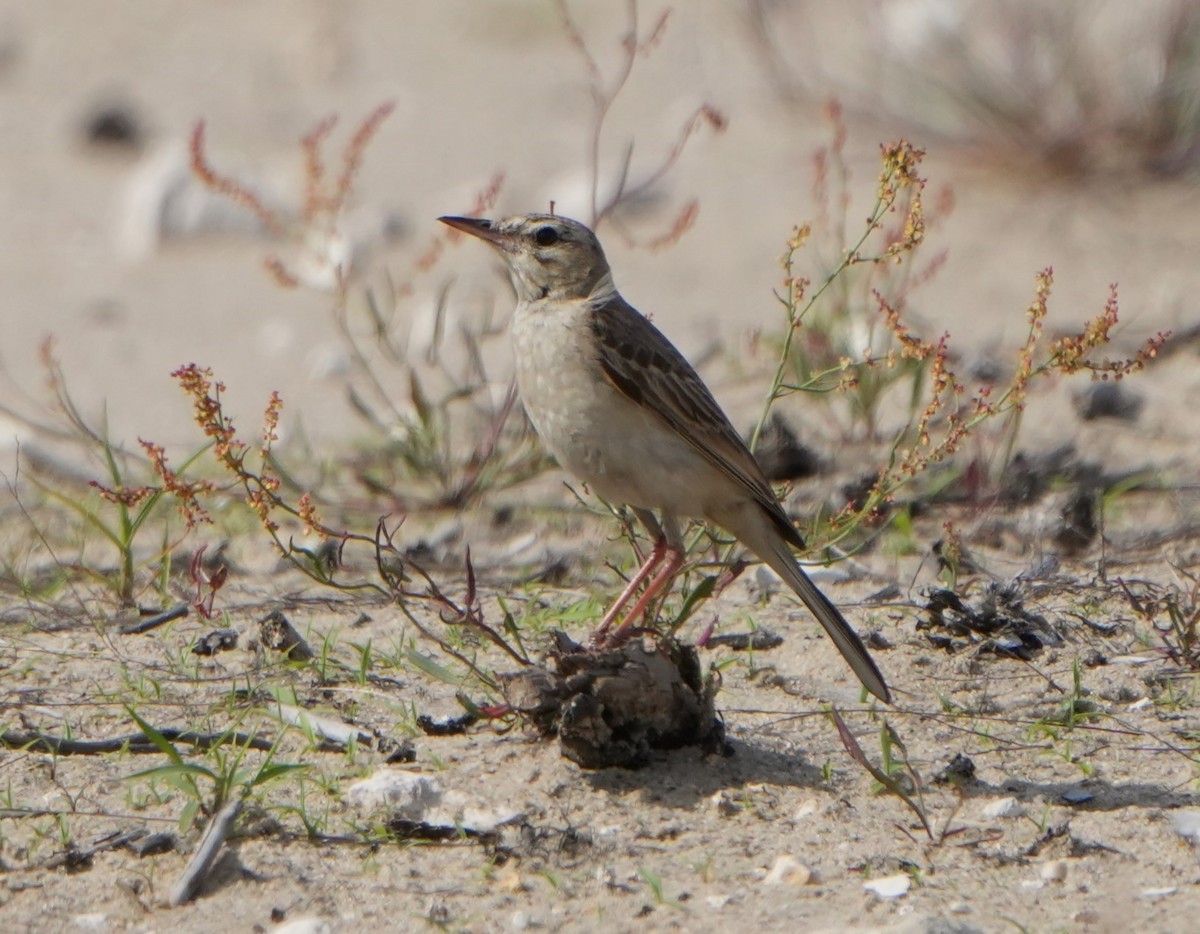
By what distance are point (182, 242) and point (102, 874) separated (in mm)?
7133

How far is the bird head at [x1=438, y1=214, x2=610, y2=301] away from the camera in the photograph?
213 inches

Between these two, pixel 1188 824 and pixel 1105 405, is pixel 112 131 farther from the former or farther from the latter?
pixel 1188 824

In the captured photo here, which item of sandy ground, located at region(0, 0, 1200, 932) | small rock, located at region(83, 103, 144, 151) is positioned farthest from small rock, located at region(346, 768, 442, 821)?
small rock, located at region(83, 103, 144, 151)

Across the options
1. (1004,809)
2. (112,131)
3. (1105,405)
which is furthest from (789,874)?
(112,131)

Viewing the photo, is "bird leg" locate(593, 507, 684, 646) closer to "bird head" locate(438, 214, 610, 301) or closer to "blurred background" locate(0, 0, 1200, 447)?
"bird head" locate(438, 214, 610, 301)

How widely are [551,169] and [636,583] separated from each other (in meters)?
6.68

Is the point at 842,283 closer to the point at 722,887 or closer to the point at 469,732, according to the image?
the point at 469,732

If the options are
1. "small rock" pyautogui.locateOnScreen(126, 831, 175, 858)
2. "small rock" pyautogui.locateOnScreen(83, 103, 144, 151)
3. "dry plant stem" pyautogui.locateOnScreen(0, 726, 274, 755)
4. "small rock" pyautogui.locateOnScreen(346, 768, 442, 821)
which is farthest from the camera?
"small rock" pyautogui.locateOnScreen(83, 103, 144, 151)

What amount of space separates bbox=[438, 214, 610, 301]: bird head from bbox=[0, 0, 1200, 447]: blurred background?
0.96 meters

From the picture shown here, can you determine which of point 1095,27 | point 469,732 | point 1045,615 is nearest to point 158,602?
point 469,732

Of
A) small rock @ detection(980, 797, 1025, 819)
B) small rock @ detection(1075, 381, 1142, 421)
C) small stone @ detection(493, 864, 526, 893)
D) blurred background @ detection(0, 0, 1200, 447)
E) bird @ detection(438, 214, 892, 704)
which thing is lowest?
small stone @ detection(493, 864, 526, 893)

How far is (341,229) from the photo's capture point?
33.0 feet

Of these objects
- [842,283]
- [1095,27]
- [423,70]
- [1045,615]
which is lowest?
[1045,615]

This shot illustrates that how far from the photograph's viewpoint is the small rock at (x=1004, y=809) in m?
4.05
